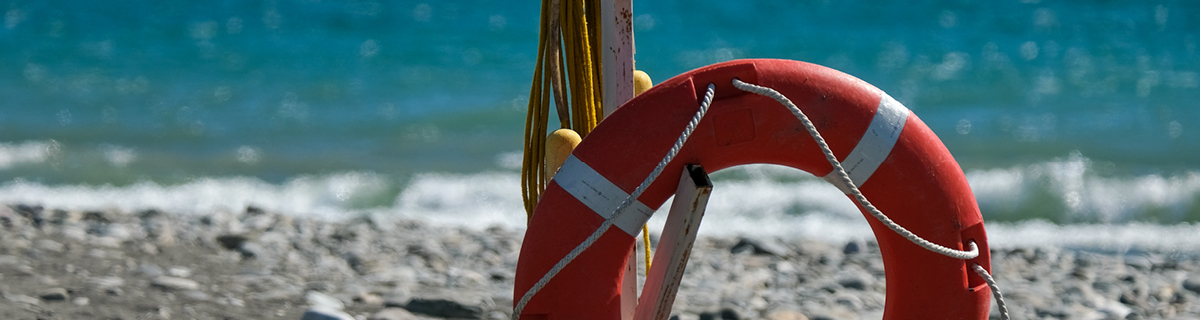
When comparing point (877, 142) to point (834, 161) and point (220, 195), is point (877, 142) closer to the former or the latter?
point (834, 161)

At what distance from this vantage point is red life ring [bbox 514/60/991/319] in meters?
1.70

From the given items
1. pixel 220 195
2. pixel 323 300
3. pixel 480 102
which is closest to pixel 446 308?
pixel 323 300

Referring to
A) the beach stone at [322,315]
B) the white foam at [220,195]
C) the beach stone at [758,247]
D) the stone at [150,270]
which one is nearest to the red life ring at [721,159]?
the beach stone at [322,315]

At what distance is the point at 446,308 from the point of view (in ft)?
8.96

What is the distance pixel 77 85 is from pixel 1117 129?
27.8ft

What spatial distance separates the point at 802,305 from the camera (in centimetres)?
304

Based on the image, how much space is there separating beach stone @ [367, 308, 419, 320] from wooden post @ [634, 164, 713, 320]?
3.19 ft

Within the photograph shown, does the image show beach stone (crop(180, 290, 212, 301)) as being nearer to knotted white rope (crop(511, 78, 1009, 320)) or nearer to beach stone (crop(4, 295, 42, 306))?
beach stone (crop(4, 295, 42, 306))

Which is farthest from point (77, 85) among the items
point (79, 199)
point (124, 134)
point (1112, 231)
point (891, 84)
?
point (1112, 231)

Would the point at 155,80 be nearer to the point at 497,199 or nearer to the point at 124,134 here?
the point at 124,134

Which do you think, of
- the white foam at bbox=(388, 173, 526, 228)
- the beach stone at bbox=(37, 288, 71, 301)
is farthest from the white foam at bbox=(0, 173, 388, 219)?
the beach stone at bbox=(37, 288, 71, 301)

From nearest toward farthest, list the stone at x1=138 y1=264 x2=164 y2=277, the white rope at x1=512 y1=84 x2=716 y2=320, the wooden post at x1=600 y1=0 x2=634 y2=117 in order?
1. the white rope at x1=512 y1=84 x2=716 y2=320
2. the wooden post at x1=600 y1=0 x2=634 y2=117
3. the stone at x1=138 y1=264 x2=164 y2=277

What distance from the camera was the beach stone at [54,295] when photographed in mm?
2490

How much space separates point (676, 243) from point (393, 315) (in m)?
1.15
